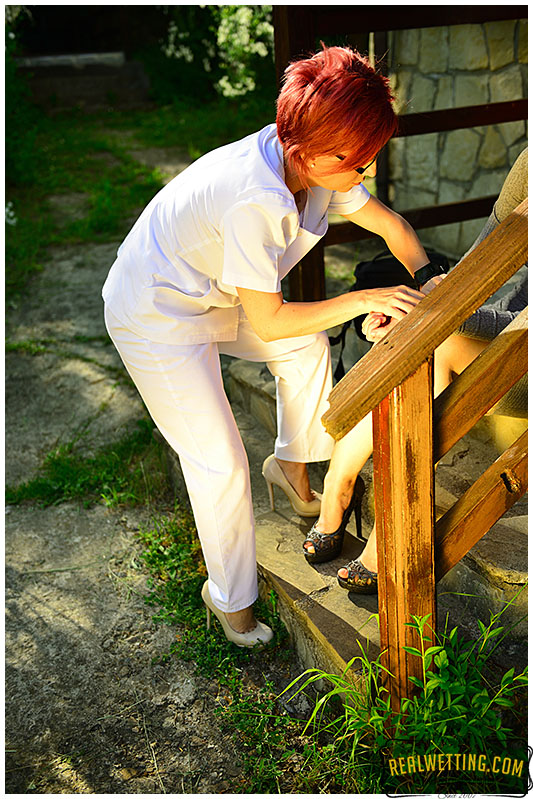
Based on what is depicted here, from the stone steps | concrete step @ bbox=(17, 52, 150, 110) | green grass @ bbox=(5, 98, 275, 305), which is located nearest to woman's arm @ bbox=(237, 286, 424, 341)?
the stone steps

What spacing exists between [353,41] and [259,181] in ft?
7.70

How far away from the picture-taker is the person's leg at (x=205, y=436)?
214 cm

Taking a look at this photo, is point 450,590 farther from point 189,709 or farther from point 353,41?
point 353,41

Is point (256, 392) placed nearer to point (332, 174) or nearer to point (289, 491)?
point (289, 491)

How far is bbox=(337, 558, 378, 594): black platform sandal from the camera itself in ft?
7.33

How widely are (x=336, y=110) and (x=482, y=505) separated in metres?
0.96

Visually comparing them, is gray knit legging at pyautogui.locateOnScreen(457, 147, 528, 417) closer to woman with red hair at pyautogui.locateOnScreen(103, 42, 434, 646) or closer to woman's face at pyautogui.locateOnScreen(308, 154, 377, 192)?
woman with red hair at pyautogui.locateOnScreen(103, 42, 434, 646)

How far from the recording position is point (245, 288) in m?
1.90

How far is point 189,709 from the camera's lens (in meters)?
2.28

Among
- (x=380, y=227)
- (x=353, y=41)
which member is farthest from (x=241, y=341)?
(x=353, y=41)

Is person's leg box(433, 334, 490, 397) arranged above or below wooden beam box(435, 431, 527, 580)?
above

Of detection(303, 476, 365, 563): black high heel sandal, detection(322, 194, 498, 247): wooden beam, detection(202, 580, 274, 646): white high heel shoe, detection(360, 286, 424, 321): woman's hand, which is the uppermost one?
detection(360, 286, 424, 321): woman's hand

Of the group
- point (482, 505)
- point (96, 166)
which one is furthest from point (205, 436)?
point (96, 166)

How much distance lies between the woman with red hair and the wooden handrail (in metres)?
0.23
